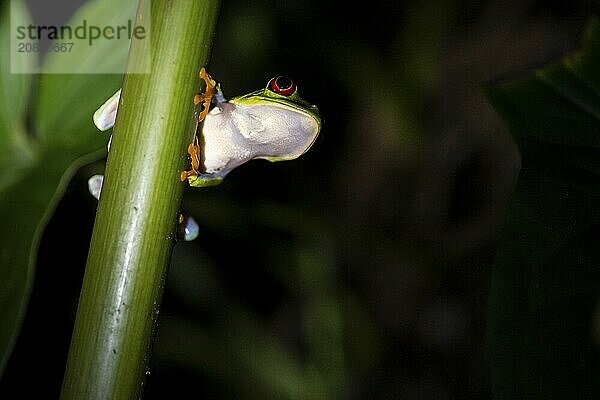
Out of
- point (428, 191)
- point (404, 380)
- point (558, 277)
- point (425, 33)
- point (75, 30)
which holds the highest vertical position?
point (425, 33)

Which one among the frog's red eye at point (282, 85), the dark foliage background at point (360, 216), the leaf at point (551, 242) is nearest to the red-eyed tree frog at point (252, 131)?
the frog's red eye at point (282, 85)

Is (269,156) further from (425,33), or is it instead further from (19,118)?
(425,33)

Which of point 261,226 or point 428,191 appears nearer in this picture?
point 261,226

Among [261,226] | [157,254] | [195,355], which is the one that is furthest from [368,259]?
[157,254]

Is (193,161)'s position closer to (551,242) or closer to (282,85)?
(282,85)

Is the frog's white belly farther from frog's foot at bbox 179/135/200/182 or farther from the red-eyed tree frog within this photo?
frog's foot at bbox 179/135/200/182

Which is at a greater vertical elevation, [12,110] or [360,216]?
[12,110]

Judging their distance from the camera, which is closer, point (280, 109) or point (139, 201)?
point (139, 201)

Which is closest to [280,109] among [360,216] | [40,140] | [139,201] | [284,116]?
[284,116]
